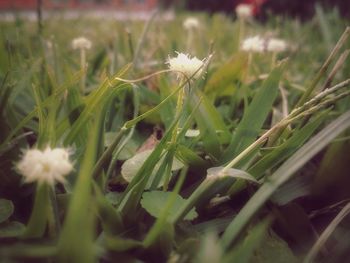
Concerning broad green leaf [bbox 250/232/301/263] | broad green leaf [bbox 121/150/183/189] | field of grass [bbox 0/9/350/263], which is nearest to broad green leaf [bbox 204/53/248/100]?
field of grass [bbox 0/9/350/263]

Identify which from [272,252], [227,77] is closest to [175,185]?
[272,252]

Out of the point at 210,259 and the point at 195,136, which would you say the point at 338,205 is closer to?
the point at 195,136

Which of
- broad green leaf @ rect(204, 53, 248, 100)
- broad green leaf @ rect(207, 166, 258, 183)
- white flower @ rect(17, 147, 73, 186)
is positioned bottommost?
broad green leaf @ rect(207, 166, 258, 183)

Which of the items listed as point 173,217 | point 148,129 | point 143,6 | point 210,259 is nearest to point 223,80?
point 148,129

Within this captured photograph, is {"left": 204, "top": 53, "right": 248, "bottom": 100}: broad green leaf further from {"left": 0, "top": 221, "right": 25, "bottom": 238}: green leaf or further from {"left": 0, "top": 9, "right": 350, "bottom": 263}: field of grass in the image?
{"left": 0, "top": 221, "right": 25, "bottom": 238}: green leaf

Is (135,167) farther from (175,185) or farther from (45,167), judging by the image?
(45,167)

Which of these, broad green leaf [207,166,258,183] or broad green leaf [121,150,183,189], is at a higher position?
broad green leaf [121,150,183,189]
